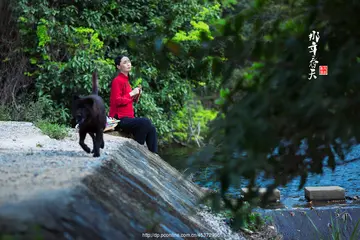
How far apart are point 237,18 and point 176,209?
113 inches

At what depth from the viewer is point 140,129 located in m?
8.86

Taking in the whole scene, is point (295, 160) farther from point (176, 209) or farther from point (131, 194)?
point (176, 209)

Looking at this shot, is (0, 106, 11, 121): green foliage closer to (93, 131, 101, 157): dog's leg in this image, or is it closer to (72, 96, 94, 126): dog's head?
(93, 131, 101, 157): dog's leg

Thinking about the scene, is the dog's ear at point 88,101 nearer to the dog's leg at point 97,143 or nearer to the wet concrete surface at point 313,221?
the dog's leg at point 97,143

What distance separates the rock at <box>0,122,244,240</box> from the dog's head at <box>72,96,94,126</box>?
1.30 feet

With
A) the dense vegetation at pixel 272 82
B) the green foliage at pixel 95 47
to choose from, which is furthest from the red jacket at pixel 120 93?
the dense vegetation at pixel 272 82

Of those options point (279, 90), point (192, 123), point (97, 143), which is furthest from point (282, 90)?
point (192, 123)

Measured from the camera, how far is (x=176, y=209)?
529 cm

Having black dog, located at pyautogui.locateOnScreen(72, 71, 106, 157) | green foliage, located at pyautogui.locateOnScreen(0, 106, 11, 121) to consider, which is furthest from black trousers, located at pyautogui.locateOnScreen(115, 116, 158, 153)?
green foliage, located at pyautogui.locateOnScreen(0, 106, 11, 121)

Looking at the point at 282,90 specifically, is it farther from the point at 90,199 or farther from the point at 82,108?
the point at 82,108

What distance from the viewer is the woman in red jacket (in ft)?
27.6

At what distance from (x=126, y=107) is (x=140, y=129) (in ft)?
1.32

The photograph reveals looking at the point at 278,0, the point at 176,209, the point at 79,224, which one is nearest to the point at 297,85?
the point at 278,0

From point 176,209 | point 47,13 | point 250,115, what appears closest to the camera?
point 250,115
